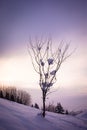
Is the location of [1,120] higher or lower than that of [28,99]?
higher

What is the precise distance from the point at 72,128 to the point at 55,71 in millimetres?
3917

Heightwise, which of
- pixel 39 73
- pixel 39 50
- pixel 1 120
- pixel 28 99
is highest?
pixel 39 50

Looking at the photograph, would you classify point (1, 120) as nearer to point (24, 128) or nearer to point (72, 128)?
point (24, 128)

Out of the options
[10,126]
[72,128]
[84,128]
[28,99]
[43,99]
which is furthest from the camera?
[28,99]

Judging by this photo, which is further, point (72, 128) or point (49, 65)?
point (49, 65)

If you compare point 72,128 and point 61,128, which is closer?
point 61,128

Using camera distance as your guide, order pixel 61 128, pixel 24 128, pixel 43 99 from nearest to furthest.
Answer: pixel 24 128 → pixel 61 128 → pixel 43 99


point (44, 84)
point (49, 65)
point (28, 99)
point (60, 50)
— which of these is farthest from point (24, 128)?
point (28, 99)

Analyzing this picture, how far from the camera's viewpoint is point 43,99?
476 inches

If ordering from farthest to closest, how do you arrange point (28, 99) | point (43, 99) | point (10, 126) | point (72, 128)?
point (28, 99) < point (43, 99) < point (72, 128) < point (10, 126)

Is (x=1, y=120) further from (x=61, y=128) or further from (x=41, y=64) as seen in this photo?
(x=41, y=64)

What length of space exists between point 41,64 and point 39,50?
1026 millimetres

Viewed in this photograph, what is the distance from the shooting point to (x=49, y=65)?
12.5m

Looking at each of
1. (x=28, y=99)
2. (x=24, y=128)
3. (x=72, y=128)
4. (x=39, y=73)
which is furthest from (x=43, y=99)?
(x=28, y=99)
